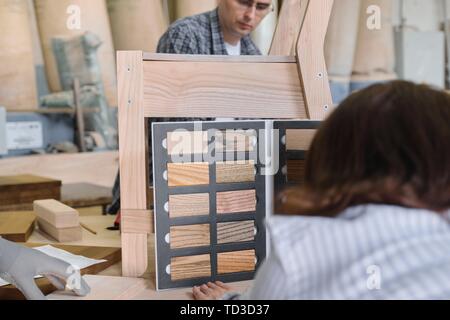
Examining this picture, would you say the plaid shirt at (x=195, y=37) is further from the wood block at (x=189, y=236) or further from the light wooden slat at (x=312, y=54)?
the wood block at (x=189, y=236)

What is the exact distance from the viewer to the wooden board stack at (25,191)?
2096 millimetres

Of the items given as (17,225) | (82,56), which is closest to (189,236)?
(17,225)

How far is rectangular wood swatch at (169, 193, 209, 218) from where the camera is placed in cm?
110

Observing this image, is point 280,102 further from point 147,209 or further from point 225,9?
point 225,9

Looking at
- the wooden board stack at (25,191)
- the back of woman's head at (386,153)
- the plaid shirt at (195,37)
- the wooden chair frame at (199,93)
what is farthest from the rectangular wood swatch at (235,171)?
the wooden board stack at (25,191)

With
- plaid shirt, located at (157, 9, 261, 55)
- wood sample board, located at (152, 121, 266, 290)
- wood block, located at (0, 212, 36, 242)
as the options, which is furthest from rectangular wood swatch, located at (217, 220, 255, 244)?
plaid shirt, located at (157, 9, 261, 55)

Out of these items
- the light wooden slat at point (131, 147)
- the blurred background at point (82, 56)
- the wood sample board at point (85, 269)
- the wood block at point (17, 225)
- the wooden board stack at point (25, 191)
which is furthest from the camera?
the blurred background at point (82, 56)

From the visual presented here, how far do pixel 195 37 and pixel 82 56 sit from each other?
44.9 inches

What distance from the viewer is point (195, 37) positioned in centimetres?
182

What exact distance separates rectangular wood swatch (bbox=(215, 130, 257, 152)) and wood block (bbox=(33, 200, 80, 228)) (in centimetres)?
51

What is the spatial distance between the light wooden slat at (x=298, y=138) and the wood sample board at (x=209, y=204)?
5 centimetres

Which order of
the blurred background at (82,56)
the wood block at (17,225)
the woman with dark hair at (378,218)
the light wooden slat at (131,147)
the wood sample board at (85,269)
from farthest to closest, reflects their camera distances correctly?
the blurred background at (82,56), the wood block at (17,225), the light wooden slat at (131,147), the wood sample board at (85,269), the woman with dark hair at (378,218)

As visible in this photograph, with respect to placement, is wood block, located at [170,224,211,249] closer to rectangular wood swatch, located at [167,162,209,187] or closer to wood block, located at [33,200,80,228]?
rectangular wood swatch, located at [167,162,209,187]
